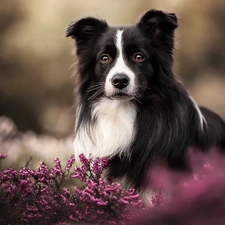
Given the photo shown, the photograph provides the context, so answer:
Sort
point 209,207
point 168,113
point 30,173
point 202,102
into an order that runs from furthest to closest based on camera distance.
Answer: point 202,102
point 168,113
point 30,173
point 209,207

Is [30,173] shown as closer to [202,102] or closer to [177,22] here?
[177,22]

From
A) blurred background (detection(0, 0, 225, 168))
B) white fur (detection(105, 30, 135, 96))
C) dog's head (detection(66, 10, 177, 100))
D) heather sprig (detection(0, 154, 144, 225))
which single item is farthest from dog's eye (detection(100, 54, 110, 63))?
blurred background (detection(0, 0, 225, 168))

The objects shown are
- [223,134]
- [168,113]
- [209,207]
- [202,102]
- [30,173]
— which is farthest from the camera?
[202,102]

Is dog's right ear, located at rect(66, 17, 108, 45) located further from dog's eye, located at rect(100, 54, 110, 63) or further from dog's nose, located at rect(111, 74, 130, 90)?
dog's nose, located at rect(111, 74, 130, 90)

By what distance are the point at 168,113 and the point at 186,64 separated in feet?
21.8

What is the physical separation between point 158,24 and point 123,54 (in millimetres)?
470

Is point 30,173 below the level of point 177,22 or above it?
below

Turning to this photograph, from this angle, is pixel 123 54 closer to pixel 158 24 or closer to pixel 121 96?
pixel 121 96

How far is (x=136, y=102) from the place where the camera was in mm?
4848

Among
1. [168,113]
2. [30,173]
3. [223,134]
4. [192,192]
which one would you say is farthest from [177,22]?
[192,192]

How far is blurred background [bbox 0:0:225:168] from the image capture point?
434 inches

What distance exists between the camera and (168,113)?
4.87m

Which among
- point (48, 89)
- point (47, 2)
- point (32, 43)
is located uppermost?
point (47, 2)

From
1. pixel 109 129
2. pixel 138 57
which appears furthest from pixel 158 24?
pixel 109 129
